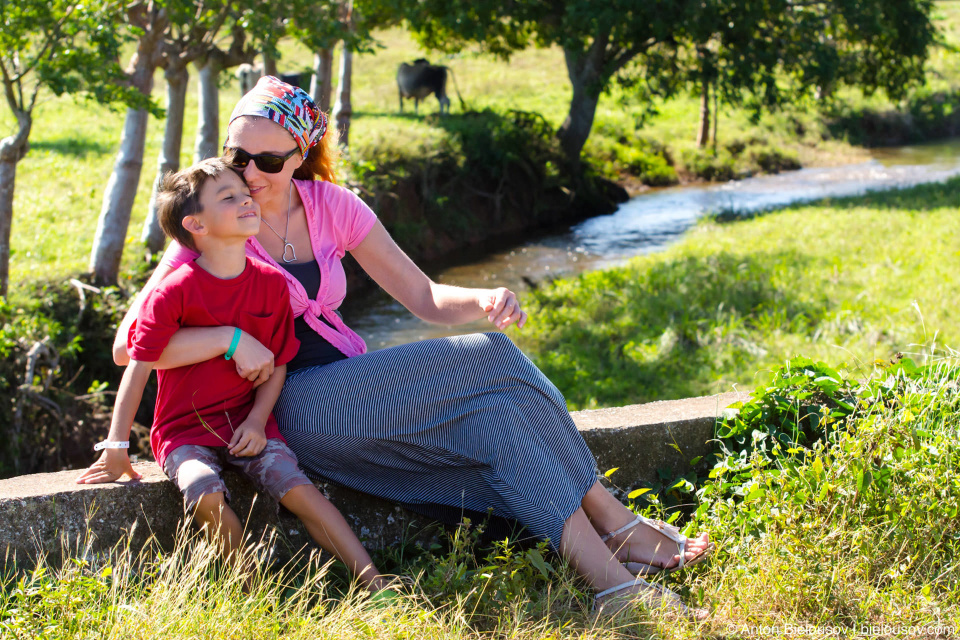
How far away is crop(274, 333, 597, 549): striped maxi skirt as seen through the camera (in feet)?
8.32

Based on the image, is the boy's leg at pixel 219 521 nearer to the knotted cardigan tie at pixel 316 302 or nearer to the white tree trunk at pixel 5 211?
the knotted cardigan tie at pixel 316 302

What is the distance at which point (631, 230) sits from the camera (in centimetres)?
1405

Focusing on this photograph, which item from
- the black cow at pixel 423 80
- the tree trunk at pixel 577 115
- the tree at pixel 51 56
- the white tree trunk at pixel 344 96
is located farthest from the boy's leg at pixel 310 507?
the black cow at pixel 423 80

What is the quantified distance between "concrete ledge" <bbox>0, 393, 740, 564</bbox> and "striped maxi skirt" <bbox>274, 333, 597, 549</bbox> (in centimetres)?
22

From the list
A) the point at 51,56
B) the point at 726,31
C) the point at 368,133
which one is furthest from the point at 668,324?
the point at 726,31

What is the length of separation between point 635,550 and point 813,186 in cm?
1629

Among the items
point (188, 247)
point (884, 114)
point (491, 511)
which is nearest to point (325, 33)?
point (188, 247)

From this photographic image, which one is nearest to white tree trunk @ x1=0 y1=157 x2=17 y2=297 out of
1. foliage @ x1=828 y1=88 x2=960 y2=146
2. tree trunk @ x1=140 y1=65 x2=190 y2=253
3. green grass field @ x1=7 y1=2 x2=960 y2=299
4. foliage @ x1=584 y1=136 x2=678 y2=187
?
green grass field @ x1=7 y1=2 x2=960 y2=299

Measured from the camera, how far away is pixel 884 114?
2423 cm

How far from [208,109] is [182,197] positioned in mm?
6847

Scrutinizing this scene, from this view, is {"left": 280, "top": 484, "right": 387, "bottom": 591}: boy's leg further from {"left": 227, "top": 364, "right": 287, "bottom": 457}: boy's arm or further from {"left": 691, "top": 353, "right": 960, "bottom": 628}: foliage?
{"left": 691, "top": 353, "right": 960, "bottom": 628}: foliage

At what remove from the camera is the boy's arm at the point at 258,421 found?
2492 mm

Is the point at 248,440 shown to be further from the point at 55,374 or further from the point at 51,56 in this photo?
the point at 51,56

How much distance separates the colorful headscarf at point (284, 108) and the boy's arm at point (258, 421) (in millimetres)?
788
